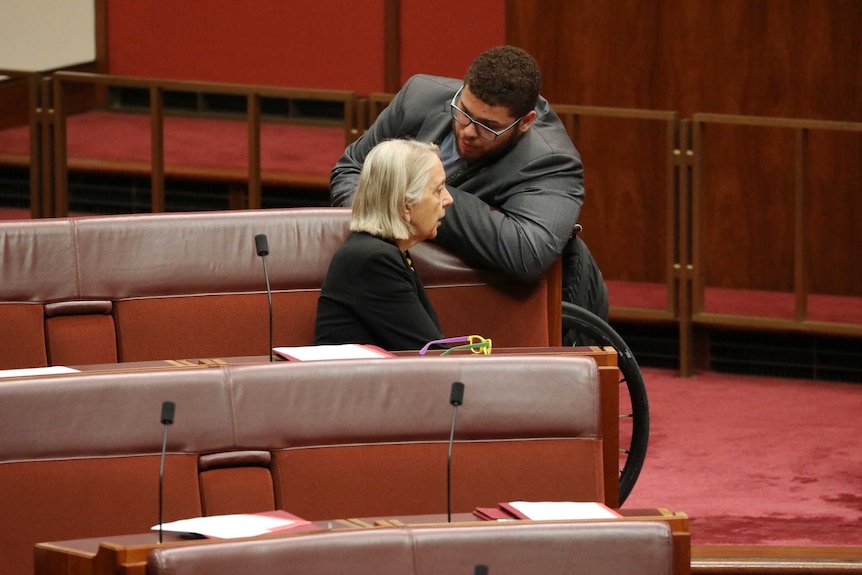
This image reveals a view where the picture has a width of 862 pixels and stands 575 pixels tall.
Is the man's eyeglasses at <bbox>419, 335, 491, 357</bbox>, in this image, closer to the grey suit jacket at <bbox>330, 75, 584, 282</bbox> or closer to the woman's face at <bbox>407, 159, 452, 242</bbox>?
the woman's face at <bbox>407, 159, 452, 242</bbox>

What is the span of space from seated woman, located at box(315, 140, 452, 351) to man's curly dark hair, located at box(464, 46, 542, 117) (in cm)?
21

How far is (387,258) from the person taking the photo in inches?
124

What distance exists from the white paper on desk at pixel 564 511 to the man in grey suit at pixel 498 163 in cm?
119

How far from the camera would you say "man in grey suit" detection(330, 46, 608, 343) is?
3.38 meters

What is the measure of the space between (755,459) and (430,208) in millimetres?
1583

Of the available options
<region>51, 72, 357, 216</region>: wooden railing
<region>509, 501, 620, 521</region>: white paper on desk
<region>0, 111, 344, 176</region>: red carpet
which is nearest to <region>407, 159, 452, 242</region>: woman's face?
<region>509, 501, 620, 521</region>: white paper on desk

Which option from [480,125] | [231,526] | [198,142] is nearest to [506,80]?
[480,125]

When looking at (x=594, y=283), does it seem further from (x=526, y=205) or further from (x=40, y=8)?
(x=40, y=8)

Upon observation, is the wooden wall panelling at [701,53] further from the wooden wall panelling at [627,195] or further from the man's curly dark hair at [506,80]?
the man's curly dark hair at [506,80]

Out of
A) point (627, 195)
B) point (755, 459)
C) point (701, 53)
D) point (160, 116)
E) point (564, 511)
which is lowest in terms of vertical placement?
point (755, 459)

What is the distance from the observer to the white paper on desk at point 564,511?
7.10 ft

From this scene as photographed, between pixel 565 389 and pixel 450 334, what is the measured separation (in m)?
0.92

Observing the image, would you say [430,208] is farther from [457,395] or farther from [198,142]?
[198,142]

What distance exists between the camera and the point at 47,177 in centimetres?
552
